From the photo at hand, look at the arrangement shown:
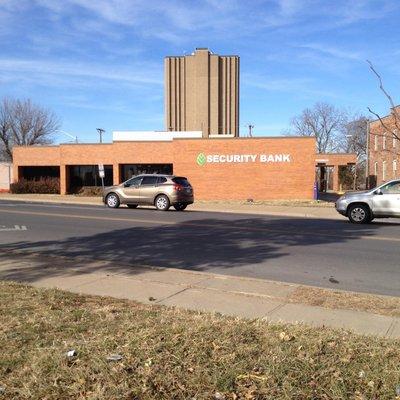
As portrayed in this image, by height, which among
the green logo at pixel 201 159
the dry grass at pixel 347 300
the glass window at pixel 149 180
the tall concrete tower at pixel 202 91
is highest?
the tall concrete tower at pixel 202 91

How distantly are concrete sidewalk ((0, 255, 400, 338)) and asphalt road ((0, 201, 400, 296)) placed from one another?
373 mm

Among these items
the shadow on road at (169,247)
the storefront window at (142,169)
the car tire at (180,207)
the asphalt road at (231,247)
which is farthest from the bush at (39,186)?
the shadow on road at (169,247)

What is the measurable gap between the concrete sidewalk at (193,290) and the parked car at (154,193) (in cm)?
1421

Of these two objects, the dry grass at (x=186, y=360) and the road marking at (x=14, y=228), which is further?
the road marking at (x=14, y=228)

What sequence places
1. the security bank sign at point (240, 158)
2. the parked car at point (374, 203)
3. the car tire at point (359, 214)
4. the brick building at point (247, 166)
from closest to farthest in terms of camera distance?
the parked car at point (374, 203) < the car tire at point (359, 214) < the brick building at point (247, 166) < the security bank sign at point (240, 158)

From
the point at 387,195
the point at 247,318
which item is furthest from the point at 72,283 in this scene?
the point at 387,195

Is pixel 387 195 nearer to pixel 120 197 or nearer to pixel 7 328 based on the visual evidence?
pixel 120 197

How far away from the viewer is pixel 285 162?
34.8m

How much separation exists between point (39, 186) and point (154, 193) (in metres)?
24.8

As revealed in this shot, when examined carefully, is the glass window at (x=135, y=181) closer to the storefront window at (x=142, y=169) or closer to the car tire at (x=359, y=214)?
the car tire at (x=359, y=214)

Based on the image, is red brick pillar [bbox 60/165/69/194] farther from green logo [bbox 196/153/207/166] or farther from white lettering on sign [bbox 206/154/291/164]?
white lettering on sign [bbox 206/154/291/164]

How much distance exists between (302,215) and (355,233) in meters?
8.00

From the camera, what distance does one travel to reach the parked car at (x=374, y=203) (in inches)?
702

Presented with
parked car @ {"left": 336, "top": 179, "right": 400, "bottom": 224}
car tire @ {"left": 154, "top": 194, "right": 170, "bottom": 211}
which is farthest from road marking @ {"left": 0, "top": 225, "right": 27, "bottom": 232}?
parked car @ {"left": 336, "top": 179, "right": 400, "bottom": 224}
